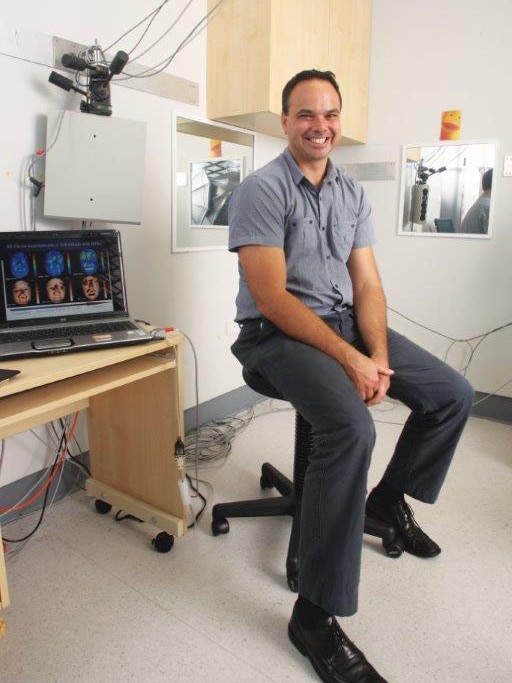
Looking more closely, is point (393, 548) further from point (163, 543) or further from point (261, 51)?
point (261, 51)

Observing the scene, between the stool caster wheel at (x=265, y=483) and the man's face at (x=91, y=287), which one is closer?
the man's face at (x=91, y=287)

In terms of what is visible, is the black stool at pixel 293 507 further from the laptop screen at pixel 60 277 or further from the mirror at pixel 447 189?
the mirror at pixel 447 189

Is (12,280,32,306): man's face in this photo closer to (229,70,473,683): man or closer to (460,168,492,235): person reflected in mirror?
(229,70,473,683): man

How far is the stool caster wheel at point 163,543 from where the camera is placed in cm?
161

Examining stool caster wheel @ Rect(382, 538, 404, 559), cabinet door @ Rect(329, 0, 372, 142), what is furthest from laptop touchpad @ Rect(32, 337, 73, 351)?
cabinet door @ Rect(329, 0, 372, 142)

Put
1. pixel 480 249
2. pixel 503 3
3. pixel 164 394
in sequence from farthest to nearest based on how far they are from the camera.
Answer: pixel 480 249, pixel 503 3, pixel 164 394

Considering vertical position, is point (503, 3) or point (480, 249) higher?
point (503, 3)

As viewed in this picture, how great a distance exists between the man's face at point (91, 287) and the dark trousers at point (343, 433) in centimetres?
47

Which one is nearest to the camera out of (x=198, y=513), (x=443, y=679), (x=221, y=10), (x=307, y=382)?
(x=443, y=679)

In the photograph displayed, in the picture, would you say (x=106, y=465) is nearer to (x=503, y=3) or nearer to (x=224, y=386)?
(x=224, y=386)

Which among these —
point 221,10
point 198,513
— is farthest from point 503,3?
point 198,513

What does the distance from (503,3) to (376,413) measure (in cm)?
209

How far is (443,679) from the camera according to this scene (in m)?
1.18

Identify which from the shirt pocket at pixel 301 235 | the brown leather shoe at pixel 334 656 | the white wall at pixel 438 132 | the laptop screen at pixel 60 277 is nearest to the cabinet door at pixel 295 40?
the white wall at pixel 438 132
